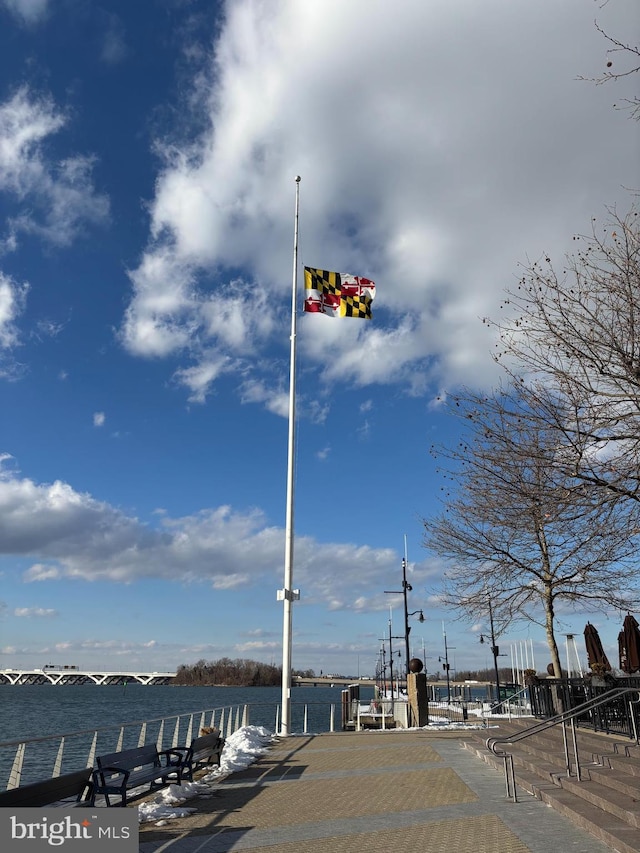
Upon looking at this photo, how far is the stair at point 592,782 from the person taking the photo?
7.01m

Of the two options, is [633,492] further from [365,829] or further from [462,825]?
[365,829]

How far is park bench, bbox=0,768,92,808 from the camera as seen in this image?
6.39 metres

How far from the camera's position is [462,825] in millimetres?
7793

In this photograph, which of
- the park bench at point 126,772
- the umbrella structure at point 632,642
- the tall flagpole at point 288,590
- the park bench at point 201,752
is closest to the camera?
the park bench at point 126,772

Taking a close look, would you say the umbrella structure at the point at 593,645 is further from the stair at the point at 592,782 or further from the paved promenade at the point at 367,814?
the paved promenade at the point at 367,814

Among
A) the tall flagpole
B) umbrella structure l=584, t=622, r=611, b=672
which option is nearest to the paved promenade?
the tall flagpole

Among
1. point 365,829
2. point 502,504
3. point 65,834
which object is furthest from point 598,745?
point 65,834

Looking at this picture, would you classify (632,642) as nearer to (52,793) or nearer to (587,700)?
(587,700)

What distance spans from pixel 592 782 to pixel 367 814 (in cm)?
324

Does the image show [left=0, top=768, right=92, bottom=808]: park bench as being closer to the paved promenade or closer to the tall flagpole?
the paved promenade

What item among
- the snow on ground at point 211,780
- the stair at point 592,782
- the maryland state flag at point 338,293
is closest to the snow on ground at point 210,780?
the snow on ground at point 211,780

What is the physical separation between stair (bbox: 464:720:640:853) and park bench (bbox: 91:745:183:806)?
545 centimetres

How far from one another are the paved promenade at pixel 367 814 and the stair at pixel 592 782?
0.20m

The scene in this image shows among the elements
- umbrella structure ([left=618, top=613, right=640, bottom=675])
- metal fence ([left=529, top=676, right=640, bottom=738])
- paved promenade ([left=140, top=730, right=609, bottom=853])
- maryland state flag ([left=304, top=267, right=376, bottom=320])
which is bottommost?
paved promenade ([left=140, top=730, right=609, bottom=853])
